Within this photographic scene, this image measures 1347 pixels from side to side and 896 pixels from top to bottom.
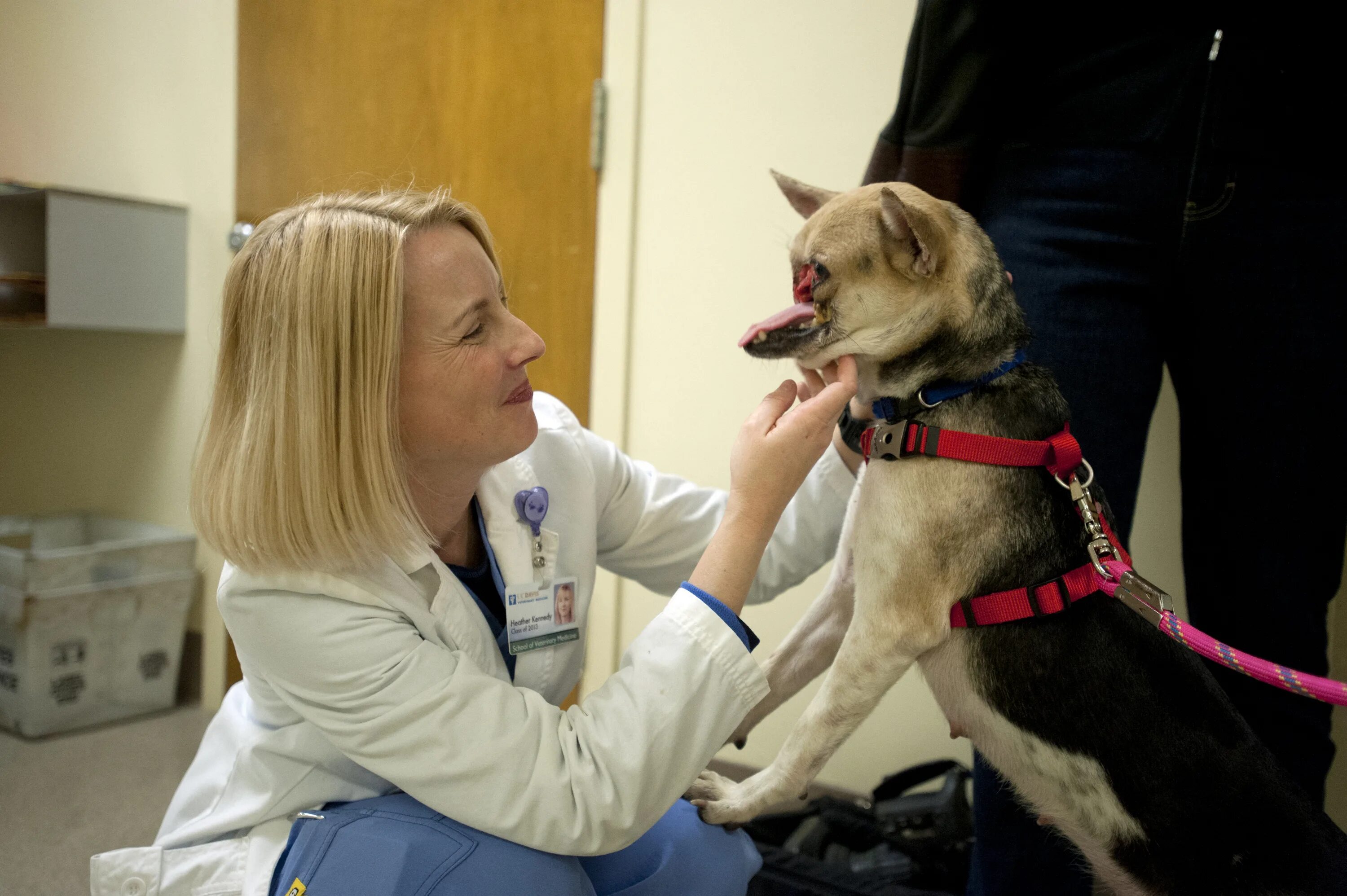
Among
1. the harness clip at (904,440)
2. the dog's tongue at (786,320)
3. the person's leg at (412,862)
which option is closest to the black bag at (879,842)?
the person's leg at (412,862)

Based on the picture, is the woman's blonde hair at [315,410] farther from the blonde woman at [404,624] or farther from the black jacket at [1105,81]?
the black jacket at [1105,81]

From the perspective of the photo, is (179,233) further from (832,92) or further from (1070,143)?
(1070,143)

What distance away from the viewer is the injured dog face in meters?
1.17

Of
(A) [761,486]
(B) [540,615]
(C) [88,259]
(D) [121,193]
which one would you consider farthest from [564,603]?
(D) [121,193]

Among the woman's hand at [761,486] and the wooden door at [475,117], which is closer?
the woman's hand at [761,486]

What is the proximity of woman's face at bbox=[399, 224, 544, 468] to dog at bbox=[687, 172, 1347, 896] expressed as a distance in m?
0.33

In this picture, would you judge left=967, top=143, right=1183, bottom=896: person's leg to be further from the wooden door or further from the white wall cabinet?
the white wall cabinet

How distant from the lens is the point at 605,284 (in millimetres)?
2398

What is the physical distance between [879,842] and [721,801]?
0.68 meters

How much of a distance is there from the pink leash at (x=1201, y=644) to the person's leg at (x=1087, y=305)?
0.29m

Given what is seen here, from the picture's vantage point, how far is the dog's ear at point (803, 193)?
1.35 meters

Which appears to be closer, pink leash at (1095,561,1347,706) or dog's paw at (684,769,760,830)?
pink leash at (1095,561,1347,706)

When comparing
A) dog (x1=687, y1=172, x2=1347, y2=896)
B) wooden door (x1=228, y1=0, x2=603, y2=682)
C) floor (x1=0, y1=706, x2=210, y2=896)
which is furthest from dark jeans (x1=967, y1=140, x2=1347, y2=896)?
floor (x1=0, y1=706, x2=210, y2=896)

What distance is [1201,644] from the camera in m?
0.96
